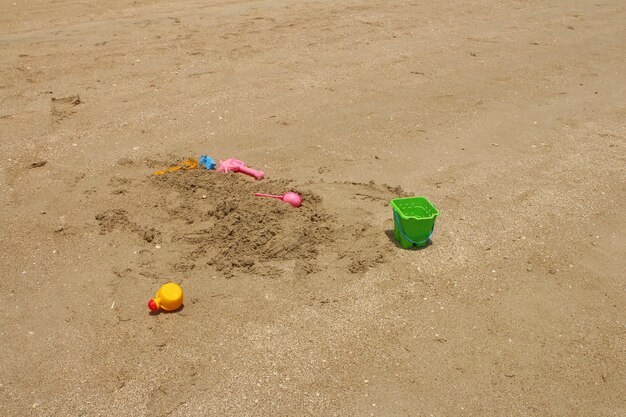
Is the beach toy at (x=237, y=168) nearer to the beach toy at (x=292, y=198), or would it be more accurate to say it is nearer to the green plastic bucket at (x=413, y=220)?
the beach toy at (x=292, y=198)

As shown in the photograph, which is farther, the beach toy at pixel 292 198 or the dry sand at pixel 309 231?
the beach toy at pixel 292 198

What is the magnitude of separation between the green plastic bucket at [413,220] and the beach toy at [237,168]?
1.21m

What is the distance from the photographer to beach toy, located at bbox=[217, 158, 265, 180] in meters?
4.79

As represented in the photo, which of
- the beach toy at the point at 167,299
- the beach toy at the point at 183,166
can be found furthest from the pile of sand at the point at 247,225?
the beach toy at the point at 167,299

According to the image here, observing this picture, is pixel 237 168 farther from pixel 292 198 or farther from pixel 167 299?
pixel 167 299

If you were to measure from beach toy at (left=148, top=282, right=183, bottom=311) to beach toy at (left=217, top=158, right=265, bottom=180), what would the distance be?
4.80 feet

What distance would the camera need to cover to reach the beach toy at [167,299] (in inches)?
136

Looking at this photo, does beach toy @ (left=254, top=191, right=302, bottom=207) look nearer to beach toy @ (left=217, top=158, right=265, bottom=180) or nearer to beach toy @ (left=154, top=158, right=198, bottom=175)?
beach toy @ (left=217, top=158, right=265, bottom=180)

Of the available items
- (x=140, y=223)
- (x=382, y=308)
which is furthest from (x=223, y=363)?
(x=140, y=223)

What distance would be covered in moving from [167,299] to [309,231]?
1098 millimetres

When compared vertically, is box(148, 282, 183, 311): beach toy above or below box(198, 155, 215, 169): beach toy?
below

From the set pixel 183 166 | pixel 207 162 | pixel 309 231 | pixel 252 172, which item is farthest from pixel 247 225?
pixel 183 166

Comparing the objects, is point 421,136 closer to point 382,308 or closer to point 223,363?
point 382,308

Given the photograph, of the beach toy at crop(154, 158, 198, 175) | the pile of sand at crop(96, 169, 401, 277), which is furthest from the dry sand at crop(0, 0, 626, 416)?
the beach toy at crop(154, 158, 198, 175)
